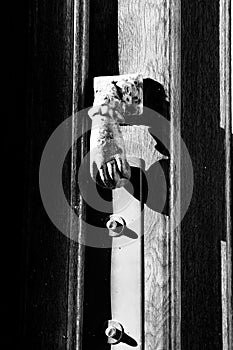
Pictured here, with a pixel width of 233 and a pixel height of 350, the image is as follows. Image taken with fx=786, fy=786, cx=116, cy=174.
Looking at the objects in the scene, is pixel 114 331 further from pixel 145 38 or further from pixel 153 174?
pixel 145 38

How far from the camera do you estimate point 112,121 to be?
0.95 metres

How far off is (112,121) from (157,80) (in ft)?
0.25

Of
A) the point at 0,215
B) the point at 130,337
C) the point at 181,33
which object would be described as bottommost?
the point at 130,337

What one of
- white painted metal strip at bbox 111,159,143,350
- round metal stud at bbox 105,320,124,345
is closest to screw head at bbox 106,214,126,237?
white painted metal strip at bbox 111,159,143,350

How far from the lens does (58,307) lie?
0.95 meters

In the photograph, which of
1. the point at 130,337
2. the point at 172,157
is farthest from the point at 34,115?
the point at 130,337

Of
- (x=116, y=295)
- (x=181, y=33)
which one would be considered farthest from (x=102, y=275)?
(x=181, y=33)

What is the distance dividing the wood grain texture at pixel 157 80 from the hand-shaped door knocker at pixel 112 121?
1.1 inches

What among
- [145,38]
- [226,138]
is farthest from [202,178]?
[145,38]

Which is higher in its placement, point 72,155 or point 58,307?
point 72,155

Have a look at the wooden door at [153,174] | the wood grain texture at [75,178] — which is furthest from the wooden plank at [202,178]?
the wood grain texture at [75,178]

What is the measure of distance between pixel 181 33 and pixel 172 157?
6.2 inches

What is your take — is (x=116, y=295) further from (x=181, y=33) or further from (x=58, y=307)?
(x=181, y=33)

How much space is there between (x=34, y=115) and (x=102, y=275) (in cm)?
21
